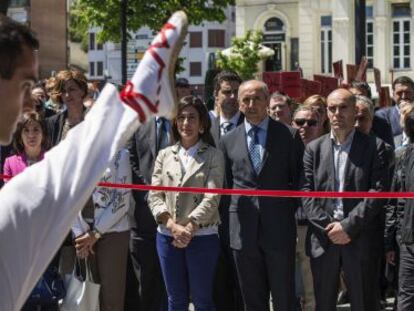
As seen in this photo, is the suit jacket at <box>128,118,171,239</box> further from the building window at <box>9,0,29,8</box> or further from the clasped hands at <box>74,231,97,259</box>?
the building window at <box>9,0,29,8</box>

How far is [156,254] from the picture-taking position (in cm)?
875

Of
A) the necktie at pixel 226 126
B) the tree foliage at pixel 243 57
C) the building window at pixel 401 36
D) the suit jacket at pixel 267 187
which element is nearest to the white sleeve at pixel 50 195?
the suit jacket at pixel 267 187

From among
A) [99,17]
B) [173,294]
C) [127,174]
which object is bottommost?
[173,294]

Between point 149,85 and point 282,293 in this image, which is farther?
point 282,293

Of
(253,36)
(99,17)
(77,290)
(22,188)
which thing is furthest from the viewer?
(253,36)

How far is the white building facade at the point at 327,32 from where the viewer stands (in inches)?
2402

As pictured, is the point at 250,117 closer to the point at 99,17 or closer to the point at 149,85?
the point at 149,85

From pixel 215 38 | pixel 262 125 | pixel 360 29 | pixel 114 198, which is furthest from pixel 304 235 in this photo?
pixel 215 38

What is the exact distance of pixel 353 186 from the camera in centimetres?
780

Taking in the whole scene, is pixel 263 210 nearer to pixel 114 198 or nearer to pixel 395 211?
pixel 395 211

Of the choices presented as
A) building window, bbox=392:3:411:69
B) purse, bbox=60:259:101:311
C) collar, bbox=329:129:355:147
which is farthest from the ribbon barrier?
building window, bbox=392:3:411:69

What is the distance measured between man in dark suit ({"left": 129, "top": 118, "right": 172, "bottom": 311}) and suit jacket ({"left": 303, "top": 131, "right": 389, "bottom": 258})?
1.50 meters

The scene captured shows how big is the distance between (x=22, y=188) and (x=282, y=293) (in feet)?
18.1

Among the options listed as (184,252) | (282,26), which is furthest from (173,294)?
(282,26)
